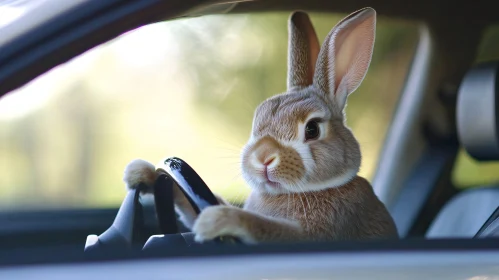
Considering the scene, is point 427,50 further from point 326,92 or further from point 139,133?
point 139,133

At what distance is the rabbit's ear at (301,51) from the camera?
2.08 m

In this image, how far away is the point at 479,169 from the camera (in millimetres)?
3588

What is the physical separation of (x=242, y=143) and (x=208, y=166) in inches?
16.9

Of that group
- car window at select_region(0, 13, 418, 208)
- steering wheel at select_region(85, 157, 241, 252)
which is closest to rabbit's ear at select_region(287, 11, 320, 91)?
steering wheel at select_region(85, 157, 241, 252)

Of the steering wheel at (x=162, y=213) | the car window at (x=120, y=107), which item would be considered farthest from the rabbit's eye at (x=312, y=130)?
the car window at (x=120, y=107)

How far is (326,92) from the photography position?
6.64ft

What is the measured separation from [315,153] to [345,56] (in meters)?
0.27

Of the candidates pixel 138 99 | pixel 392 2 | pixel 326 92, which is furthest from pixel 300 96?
pixel 138 99

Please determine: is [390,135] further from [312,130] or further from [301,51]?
[312,130]

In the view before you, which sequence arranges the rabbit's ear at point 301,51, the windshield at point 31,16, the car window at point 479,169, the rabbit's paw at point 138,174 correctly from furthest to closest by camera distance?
the car window at point 479,169 < the rabbit's paw at point 138,174 < the rabbit's ear at point 301,51 < the windshield at point 31,16

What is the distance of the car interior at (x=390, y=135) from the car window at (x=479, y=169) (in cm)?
1

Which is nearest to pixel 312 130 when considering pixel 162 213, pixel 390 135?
pixel 162 213

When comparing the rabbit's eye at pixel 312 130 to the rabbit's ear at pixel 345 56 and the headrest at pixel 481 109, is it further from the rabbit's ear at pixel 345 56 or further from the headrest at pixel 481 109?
the headrest at pixel 481 109

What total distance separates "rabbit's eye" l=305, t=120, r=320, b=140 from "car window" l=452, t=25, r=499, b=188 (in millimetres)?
1617
